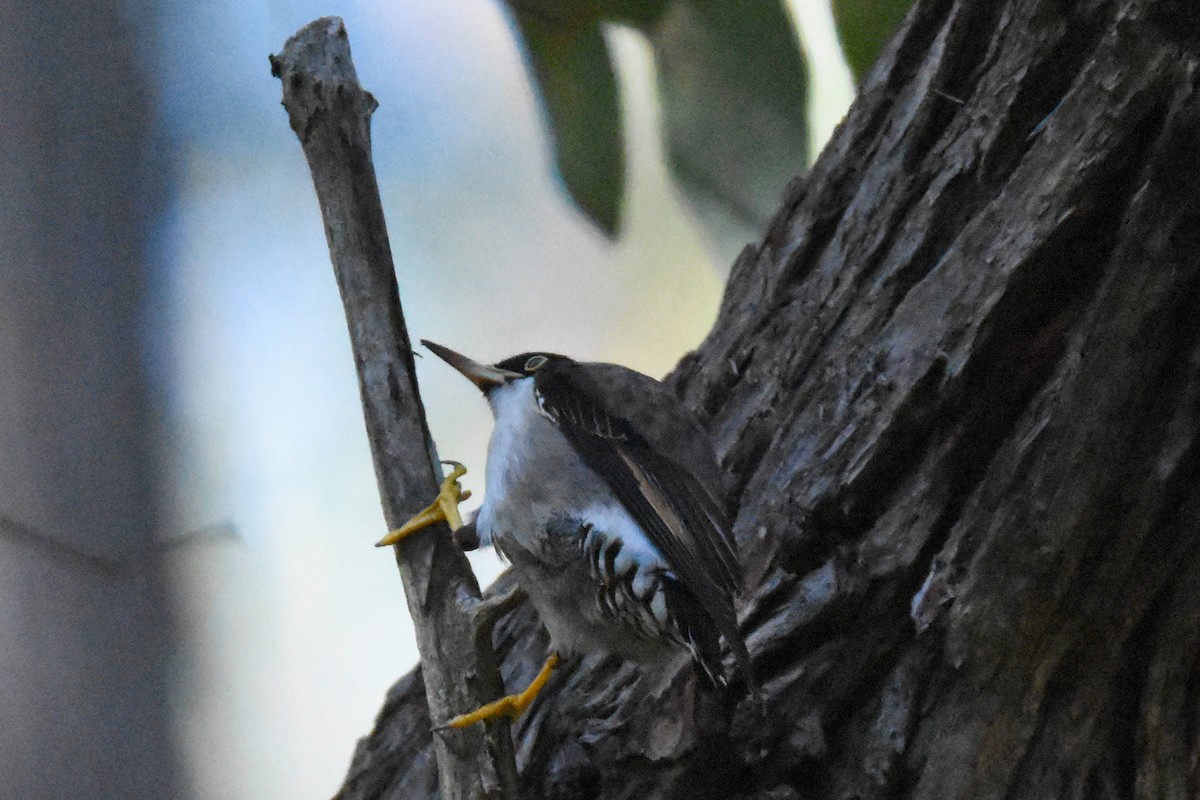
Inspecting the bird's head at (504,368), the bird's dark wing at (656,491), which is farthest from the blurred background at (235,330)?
the bird's dark wing at (656,491)

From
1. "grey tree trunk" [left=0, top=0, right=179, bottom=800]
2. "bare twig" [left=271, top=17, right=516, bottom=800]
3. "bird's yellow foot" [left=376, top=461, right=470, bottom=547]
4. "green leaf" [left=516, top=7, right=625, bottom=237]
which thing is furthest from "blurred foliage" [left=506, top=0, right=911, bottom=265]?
"bird's yellow foot" [left=376, top=461, right=470, bottom=547]

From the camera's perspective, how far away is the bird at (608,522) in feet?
5.06

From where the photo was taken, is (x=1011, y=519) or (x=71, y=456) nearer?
(x=1011, y=519)

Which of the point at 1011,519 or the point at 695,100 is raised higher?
the point at 695,100

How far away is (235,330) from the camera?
2605mm

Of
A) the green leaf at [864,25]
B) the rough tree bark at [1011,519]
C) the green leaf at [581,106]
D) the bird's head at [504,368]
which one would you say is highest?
the green leaf at [581,106]

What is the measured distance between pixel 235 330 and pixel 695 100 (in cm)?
155

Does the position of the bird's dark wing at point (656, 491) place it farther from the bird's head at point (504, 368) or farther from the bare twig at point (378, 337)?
the bare twig at point (378, 337)

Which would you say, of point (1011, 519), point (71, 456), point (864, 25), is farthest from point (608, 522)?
point (864, 25)

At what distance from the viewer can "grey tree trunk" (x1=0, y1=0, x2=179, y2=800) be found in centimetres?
220

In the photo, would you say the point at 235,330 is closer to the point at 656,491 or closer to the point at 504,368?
the point at 504,368

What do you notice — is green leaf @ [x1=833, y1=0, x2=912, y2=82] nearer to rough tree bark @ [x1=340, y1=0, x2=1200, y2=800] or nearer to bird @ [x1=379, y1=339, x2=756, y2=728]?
rough tree bark @ [x1=340, y1=0, x2=1200, y2=800]

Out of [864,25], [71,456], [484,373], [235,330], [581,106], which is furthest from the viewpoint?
[581,106]

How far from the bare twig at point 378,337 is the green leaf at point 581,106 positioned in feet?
4.43
